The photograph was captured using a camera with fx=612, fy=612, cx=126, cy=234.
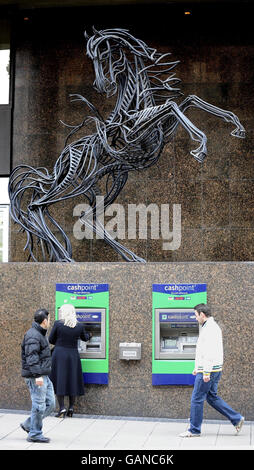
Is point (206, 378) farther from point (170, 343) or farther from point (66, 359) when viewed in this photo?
point (66, 359)

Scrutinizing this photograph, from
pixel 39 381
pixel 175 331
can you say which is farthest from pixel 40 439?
pixel 175 331

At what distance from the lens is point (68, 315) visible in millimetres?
8328

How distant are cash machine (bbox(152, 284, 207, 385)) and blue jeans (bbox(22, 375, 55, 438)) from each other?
2055 mm

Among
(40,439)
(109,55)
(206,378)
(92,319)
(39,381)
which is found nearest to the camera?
(39,381)

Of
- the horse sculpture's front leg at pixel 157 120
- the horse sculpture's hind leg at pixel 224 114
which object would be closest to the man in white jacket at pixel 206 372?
the horse sculpture's front leg at pixel 157 120

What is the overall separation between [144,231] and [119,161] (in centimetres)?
405

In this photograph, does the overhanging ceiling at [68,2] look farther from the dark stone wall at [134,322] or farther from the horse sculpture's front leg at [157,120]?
the dark stone wall at [134,322]

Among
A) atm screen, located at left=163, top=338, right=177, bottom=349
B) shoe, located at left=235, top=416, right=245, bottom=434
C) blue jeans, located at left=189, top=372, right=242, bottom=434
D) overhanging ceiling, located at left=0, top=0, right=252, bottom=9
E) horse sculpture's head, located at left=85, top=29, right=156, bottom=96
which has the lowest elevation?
shoe, located at left=235, top=416, right=245, bottom=434

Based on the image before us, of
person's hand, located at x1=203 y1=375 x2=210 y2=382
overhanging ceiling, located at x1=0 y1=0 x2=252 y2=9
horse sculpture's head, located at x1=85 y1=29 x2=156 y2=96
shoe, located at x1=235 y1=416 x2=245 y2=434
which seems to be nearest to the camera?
person's hand, located at x1=203 y1=375 x2=210 y2=382

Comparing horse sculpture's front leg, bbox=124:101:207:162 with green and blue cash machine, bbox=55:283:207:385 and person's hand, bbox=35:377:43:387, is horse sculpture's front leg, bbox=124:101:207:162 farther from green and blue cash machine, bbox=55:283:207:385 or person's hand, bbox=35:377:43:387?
person's hand, bbox=35:377:43:387

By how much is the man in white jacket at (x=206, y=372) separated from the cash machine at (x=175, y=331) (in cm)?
131

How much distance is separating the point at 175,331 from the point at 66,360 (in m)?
1.60

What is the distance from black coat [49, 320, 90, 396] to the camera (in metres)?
8.48

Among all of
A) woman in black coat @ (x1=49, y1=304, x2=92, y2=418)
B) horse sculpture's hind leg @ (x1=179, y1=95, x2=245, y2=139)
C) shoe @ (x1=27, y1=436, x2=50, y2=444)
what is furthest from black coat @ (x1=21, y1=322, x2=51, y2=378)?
horse sculpture's hind leg @ (x1=179, y1=95, x2=245, y2=139)
